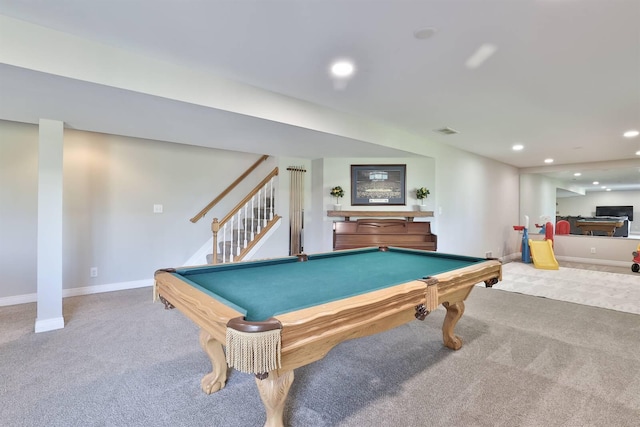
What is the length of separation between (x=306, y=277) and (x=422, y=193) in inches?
138

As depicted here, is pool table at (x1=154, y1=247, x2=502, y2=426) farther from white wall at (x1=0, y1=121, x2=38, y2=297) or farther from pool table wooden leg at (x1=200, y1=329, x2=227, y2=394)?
white wall at (x1=0, y1=121, x2=38, y2=297)

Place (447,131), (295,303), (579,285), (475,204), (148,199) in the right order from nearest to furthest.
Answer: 1. (295,303)
2. (447,131)
3. (148,199)
4. (579,285)
5. (475,204)

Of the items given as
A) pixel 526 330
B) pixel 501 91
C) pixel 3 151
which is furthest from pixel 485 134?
pixel 3 151

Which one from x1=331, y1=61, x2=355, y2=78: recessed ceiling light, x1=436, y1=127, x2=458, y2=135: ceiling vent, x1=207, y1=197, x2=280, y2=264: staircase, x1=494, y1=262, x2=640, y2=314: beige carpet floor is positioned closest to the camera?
x1=331, y1=61, x2=355, y2=78: recessed ceiling light

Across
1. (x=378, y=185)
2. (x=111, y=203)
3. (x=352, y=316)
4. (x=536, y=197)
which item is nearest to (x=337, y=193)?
(x=378, y=185)

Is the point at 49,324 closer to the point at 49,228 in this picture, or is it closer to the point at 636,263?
the point at 49,228

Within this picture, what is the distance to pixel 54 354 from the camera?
239 cm

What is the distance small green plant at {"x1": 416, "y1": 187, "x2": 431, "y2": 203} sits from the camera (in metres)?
4.96

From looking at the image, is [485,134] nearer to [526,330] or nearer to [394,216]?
[394,216]

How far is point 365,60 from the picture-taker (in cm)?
240

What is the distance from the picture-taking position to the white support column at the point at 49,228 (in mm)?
2873

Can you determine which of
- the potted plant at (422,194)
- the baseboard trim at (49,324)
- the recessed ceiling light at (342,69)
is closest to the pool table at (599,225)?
the potted plant at (422,194)

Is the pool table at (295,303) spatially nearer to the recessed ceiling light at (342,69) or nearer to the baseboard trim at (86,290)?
the recessed ceiling light at (342,69)

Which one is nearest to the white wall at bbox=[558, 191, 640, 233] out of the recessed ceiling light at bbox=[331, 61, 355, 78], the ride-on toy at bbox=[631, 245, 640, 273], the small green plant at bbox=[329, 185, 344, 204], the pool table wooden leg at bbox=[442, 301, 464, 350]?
the ride-on toy at bbox=[631, 245, 640, 273]
